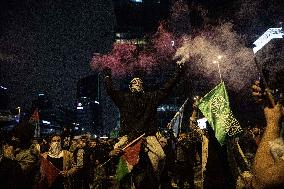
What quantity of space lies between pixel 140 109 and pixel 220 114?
7.74ft

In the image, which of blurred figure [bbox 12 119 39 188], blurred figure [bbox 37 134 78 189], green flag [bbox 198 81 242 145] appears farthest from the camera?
blurred figure [bbox 37 134 78 189]

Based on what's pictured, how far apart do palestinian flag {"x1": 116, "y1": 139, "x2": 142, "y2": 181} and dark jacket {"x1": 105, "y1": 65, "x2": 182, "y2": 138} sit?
0.23m

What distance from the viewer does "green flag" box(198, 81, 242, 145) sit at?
769 centimetres

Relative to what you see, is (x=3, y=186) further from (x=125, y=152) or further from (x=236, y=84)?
(x=236, y=84)

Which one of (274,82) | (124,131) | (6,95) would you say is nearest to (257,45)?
(124,131)

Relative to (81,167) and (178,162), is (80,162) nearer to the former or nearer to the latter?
(81,167)

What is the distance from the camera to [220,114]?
7.99 m

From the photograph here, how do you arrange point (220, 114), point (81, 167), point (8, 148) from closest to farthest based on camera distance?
1. point (8, 148)
2. point (220, 114)
3. point (81, 167)

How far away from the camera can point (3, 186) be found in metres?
5.95

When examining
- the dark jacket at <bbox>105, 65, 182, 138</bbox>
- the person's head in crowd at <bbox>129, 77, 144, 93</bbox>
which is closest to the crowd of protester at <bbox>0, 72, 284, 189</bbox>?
the dark jacket at <bbox>105, 65, 182, 138</bbox>

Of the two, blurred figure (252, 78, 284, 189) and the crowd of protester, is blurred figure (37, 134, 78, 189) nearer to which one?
the crowd of protester

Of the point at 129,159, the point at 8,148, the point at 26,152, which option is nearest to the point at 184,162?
the point at 129,159

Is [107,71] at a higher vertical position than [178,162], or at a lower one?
higher

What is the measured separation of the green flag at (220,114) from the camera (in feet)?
25.2
